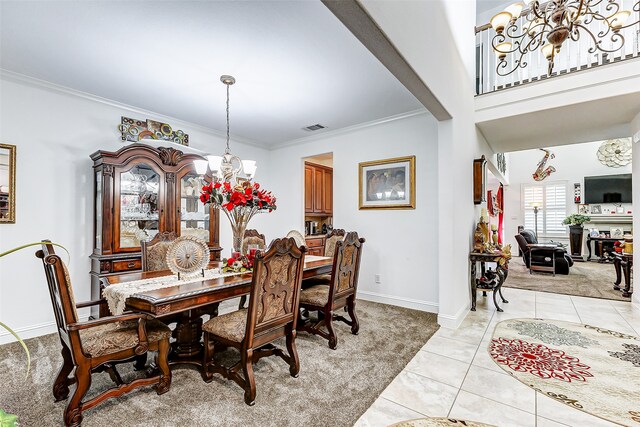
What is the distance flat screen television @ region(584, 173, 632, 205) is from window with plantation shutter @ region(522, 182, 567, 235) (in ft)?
1.75

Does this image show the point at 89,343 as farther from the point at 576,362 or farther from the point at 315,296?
the point at 576,362

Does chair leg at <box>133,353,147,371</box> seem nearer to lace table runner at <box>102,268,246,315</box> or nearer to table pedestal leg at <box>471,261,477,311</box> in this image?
lace table runner at <box>102,268,246,315</box>

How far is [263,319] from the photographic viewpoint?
1.95 meters

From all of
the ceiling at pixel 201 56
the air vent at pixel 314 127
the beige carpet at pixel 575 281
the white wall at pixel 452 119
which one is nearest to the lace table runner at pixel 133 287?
the ceiling at pixel 201 56

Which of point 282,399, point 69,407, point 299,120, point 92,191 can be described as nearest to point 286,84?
point 299,120

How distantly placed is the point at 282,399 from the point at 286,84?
9.43 ft

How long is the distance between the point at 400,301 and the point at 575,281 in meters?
→ 3.78

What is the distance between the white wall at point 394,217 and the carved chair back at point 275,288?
88.6 inches

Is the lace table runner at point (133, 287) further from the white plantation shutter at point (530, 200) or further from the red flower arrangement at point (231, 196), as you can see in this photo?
the white plantation shutter at point (530, 200)

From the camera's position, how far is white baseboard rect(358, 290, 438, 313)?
3.76m

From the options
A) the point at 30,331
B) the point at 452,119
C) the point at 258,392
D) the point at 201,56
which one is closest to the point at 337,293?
the point at 258,392

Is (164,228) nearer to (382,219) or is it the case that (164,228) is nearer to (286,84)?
(286,84)

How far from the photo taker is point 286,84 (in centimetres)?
309

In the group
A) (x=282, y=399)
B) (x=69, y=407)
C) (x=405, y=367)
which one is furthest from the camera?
(x=405, y=367)
